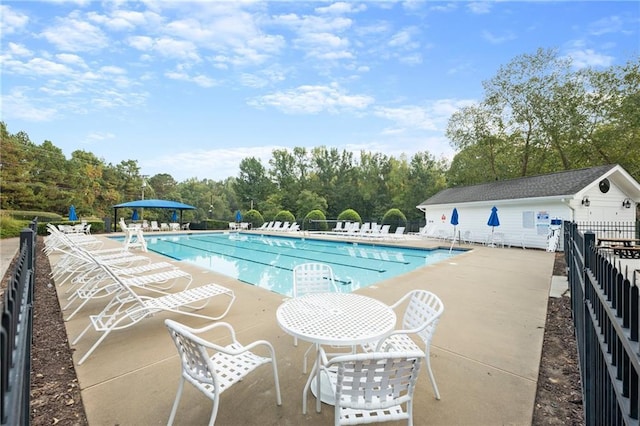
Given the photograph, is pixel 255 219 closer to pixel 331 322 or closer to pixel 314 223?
pixel 314 223

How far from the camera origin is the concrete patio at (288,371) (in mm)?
2098

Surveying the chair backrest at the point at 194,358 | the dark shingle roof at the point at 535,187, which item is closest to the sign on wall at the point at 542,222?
the dark shingle roof at the point at 535,187

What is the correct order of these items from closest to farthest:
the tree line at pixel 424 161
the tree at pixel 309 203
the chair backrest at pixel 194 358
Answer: the chair backrest at pixel 194 358
the tree line at pixel 424 161
the tree at pixel 309 203

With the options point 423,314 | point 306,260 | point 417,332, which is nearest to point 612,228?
point 306,260

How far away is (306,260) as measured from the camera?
1111cm

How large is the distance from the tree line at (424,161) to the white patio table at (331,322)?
2276 cm

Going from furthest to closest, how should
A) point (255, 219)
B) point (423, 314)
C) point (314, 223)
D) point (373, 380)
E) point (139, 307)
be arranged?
point (255, 219) < point (314, 223) < point (139, 307) < point (423, 314) < point (373, 380)

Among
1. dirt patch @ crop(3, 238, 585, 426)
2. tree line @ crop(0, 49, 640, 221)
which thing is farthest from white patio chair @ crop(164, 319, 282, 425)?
tree line @ crop(0, 49, 640, 221)

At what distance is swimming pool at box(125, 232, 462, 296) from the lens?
809cm

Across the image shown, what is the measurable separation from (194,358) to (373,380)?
1.11 m

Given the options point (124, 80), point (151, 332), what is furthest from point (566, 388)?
point (124, 80)

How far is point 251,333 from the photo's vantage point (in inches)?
136

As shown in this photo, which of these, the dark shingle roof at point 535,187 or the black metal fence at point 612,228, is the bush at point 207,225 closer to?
the dark shingle roof at point 535,187

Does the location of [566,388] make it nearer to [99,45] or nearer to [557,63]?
[99,45]
